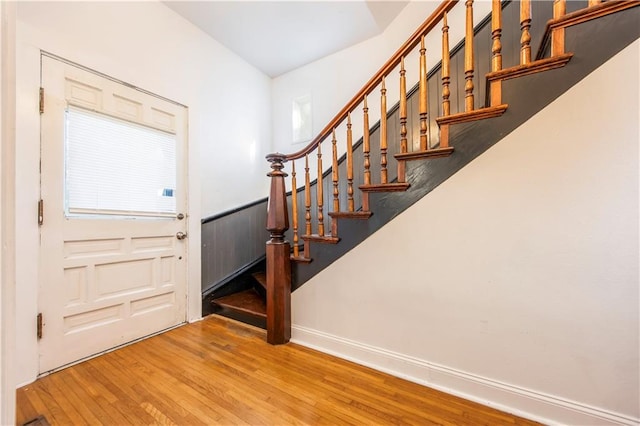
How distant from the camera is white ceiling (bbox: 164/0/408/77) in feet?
7.65

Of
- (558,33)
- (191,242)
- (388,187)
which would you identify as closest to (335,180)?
(388,187)

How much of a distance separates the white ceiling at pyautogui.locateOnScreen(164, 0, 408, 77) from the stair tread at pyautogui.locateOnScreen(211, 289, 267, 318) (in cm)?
270

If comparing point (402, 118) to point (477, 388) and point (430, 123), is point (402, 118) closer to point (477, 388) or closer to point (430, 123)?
point (430, 123)

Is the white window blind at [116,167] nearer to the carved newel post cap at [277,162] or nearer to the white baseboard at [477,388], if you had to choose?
the carved newel post cap at [277,162]

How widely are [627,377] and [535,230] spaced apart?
0.66 m

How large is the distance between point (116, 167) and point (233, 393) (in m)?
1.78

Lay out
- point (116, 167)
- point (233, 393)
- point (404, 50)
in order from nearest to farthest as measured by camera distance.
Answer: point (233, 393), point (404, 50), point (116, 167)

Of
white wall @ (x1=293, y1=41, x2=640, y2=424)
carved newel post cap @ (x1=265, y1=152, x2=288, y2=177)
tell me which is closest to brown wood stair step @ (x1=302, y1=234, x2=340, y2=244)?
white wall @ (x1=293, y1=41, x2=640, y2=424)

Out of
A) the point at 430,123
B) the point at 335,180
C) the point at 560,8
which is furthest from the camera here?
the point at 430,123

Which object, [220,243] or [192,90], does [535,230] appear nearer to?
[220,243]

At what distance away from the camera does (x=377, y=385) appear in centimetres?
146

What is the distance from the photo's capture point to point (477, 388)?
133 cm

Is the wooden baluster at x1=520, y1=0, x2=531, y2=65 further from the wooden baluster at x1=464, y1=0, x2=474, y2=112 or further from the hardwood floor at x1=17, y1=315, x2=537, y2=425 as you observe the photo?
the hardwood floor at x1=17, y1=315, x2=537, y2=425

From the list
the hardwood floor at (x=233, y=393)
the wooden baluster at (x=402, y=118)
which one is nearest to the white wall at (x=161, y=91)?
the hardwood floor at (x=233, y=393)
